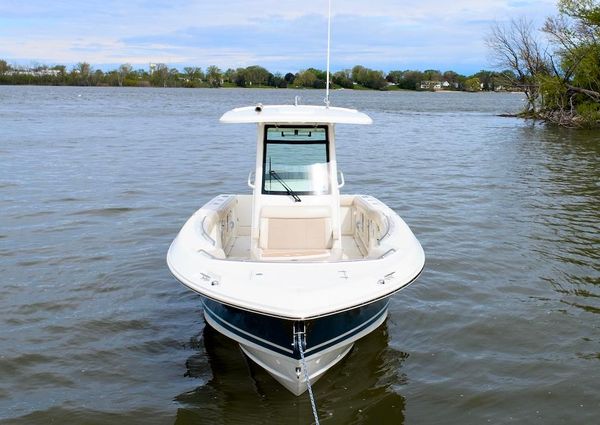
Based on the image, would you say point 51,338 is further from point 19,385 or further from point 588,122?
point 588,122

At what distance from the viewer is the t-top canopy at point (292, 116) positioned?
301 inches

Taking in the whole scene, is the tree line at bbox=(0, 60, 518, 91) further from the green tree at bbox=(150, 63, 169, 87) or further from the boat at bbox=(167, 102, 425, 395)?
the boat at bbox=(167, 102, 425, 395)

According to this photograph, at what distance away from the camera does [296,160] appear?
27.0 ft

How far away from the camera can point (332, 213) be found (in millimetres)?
7980

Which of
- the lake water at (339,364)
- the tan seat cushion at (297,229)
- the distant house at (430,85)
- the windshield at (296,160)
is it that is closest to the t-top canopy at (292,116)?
the windshield at (296,160)

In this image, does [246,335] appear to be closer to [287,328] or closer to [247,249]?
[287,328]

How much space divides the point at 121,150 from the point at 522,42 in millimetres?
28633

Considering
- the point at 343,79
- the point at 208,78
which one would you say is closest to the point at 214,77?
the point at 208,78

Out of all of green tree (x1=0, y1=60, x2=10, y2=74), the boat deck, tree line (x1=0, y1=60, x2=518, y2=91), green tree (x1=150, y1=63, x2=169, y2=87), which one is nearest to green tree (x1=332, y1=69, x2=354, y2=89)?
tree line (x1=0, y1=60, x2=518, y2=91)

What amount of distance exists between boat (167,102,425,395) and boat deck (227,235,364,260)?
0.02m

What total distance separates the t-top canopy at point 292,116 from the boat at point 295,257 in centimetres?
1

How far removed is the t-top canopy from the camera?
7.64 m

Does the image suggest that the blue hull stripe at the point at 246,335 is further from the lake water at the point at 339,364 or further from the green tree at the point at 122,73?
the green tree at the point at 122,73

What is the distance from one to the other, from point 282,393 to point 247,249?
2.89 m
